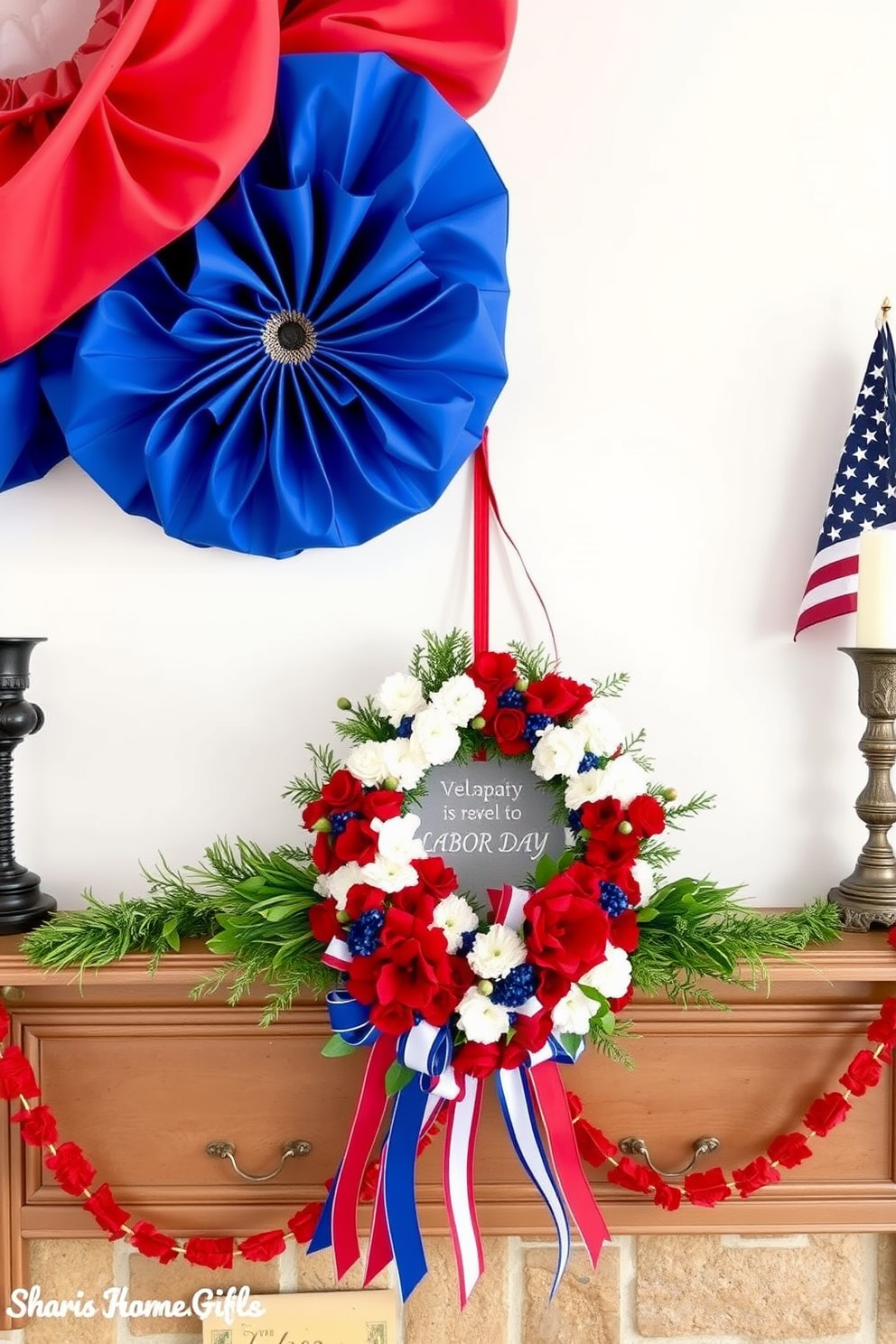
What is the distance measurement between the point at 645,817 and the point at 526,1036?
0.23 metres

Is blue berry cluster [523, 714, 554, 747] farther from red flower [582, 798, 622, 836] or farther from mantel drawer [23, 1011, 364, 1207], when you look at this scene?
mantel drawer [23, 1011, 364, 1207]

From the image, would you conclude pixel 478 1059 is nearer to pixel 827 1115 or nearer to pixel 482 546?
pixel 827 1115

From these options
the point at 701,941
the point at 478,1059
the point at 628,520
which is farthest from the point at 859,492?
the point at 478,1059

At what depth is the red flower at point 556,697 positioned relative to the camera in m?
0.96

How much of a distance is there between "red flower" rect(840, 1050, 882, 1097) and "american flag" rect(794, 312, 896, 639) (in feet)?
1.56

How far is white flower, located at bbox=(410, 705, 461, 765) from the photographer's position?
949mm

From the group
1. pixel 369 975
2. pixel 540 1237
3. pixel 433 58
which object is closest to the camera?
pixel 369 975

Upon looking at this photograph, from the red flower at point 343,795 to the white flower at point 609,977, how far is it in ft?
0.89

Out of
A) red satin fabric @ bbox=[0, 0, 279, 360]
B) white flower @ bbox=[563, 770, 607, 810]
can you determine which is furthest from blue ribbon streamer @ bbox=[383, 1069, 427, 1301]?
Result: red satin fabric @ bbox=[0, 0, 279, 360]

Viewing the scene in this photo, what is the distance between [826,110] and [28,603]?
3.55 ft

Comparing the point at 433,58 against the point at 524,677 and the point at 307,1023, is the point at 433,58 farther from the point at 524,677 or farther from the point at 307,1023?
the point at 307,1023

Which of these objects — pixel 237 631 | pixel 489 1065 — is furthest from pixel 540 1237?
pixel 237 631

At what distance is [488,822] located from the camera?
0.98 meters

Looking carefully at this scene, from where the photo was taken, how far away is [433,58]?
0.98 m
